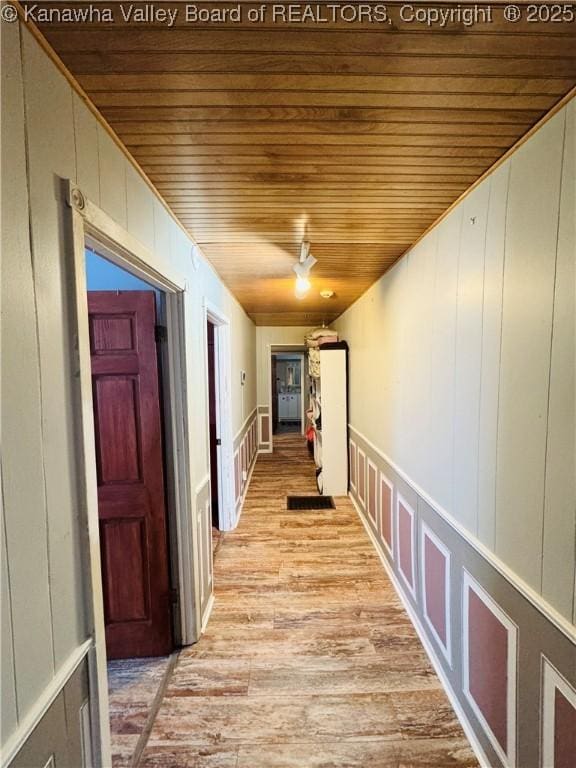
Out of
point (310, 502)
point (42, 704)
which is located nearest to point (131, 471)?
point (42, 704)

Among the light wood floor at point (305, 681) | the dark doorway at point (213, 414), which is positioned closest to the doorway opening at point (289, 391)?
the dark doorway at point (213, 414)

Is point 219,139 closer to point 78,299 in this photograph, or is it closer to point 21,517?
Result: point 78,299

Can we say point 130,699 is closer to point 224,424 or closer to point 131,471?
point 131,471

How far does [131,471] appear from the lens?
1.88 m

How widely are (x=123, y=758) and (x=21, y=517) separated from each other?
57.0 inches

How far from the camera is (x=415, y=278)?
7.09 feet

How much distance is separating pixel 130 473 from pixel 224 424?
149 centimetres

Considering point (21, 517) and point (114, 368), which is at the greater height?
point (114, 368)

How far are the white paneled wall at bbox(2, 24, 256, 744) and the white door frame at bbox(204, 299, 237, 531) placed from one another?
2.25 metres

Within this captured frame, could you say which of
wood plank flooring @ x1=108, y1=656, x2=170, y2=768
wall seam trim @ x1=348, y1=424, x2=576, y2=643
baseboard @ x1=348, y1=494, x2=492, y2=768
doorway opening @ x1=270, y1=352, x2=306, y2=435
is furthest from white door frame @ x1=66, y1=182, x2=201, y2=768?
doorway opening @ x1=270, y1=352, x2=306, y2=435

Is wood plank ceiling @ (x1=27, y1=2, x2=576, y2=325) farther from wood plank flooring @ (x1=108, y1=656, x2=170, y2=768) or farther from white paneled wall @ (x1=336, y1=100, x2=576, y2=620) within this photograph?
wood plank flooring @ (x1=108, y1=656, x2=170, y2=768)

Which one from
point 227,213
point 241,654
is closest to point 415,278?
Answer: point 227,213

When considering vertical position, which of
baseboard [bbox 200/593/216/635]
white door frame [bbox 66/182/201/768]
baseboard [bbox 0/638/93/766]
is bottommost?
baseboard [bbox 200/593/216/635]

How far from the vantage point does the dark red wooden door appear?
1.83 meters
